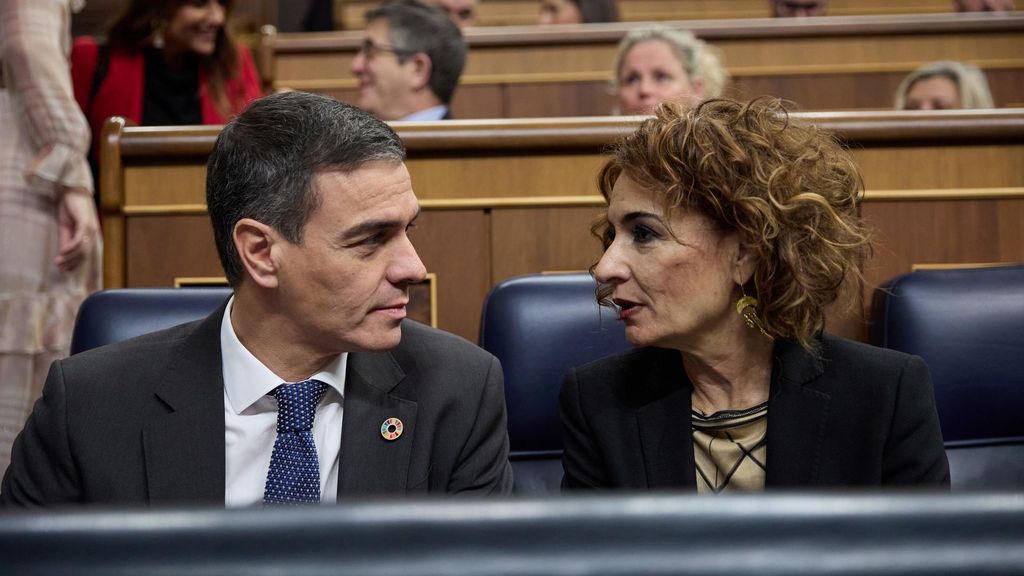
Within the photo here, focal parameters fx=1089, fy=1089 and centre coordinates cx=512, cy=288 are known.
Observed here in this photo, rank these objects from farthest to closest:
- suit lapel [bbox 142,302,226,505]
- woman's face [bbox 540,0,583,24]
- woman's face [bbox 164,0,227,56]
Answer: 1. woman's face [bbox 540,0,583,24]
2. woman's face [bbox 164,0,227,56]
3. suit lapel [bbox 142,302,226,505]

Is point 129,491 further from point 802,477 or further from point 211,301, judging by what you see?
point 802,477

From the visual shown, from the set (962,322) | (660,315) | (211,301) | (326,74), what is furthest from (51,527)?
(326,74)

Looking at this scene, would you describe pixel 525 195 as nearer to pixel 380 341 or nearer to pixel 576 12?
pixel 380 341

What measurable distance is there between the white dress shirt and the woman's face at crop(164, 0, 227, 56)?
148 cm

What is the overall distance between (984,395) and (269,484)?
92 cm

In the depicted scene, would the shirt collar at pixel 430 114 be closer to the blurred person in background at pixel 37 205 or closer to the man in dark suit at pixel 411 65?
the man in dark suit at pixel 411 65

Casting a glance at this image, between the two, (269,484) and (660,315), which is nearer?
(269,484)

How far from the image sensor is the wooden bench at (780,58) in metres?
3.55

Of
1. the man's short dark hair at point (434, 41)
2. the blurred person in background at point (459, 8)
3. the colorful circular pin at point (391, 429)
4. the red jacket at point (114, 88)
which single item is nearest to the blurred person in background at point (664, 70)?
the man's short dark hair at point (434, 41)

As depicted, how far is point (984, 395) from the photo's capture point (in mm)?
1426

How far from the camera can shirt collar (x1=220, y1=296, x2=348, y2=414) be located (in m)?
1.18

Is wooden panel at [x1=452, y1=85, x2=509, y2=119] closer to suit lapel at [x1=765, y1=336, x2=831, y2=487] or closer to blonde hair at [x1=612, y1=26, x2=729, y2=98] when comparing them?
blonde hair at [x1=612, y1=26, x2=729, y2=98]

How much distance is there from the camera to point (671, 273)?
1.23m

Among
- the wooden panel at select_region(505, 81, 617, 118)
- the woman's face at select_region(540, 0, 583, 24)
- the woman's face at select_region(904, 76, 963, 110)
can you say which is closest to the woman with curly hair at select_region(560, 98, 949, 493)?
the woman's face at select_region(904, 76, 963, 110)
